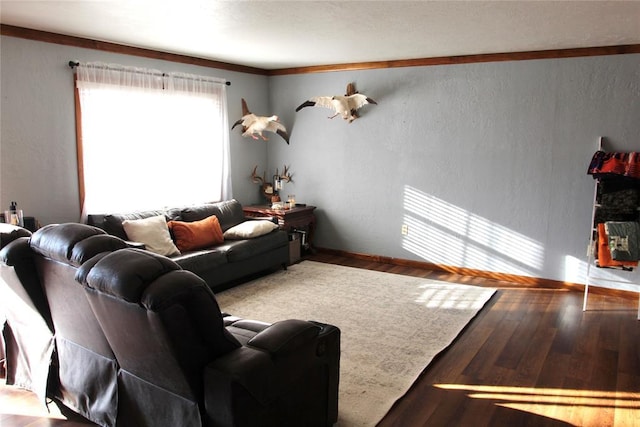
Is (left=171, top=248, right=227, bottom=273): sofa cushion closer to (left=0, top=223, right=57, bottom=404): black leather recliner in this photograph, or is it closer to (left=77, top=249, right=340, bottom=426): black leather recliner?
(left=0, top=223, right=57, bottom=404): black leather recliner

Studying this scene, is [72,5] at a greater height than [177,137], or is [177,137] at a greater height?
[72,5]

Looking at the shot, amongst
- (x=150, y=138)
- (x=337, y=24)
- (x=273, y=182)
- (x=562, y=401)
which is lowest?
(x=562, y=401)

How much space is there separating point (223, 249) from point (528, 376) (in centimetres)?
294

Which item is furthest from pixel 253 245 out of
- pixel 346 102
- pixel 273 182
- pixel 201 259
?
pixel 346 102

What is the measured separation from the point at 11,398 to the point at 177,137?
3.28 m

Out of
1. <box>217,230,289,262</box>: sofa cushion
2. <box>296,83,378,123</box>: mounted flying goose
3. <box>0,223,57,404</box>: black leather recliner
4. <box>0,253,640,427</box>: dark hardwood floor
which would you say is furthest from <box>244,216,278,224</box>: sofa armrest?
<box>0,223,57,404</box>: black leather recliner

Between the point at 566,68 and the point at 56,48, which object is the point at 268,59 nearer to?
the point at 56,48

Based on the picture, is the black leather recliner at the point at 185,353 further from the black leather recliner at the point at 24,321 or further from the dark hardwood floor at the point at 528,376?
the dark hardwood floor at the point at 528,376

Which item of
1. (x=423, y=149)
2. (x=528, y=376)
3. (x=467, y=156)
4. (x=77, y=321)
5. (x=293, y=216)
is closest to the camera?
(x=77, y=321)

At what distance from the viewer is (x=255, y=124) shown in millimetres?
6176

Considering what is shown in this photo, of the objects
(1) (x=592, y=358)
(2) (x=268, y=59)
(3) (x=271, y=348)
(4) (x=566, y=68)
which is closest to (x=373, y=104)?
(2) (x=268, y=59)

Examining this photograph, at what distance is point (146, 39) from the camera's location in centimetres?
455

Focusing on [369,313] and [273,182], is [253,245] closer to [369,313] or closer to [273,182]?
[369,313]

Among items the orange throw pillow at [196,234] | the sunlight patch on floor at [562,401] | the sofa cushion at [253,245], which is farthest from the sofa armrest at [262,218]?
the sunlight patch on floor at [562,401]
